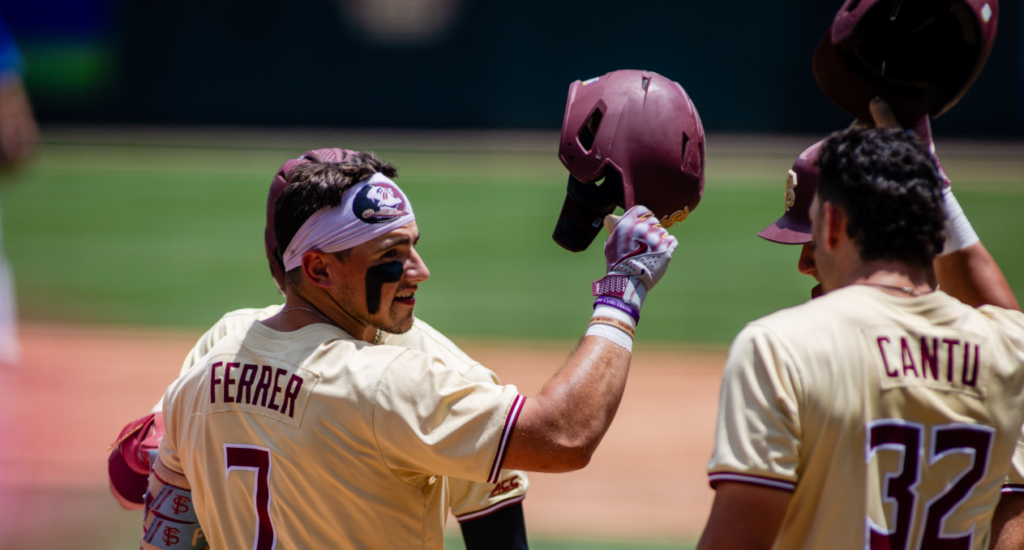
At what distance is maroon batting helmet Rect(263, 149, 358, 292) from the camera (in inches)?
113

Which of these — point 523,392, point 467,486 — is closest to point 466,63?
point 523,392

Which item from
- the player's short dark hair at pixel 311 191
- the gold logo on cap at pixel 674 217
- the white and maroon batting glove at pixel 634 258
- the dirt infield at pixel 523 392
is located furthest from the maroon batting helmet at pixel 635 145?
the dirt infield at pixel 523 392

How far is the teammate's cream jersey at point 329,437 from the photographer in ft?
7.83

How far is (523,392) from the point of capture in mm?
8406

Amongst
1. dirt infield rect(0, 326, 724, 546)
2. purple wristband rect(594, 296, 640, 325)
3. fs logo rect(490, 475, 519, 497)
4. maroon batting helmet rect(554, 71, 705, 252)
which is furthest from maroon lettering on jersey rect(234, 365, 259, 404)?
dirt infield rect(0, 326, 724, 546)

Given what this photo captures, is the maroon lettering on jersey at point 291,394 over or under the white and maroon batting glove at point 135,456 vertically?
over

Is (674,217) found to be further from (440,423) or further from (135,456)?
(135,456)

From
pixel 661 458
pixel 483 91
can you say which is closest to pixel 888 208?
pixel 661 458

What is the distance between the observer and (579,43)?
27.2 meters

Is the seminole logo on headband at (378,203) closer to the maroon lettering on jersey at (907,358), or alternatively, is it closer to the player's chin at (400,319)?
the player's chin at (400,319)

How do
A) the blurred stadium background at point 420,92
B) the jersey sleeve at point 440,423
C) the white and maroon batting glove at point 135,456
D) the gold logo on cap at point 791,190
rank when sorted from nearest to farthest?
the jersey sleeve at point 440,423
the white and maroon batting glove at point 135,456
the gold logo on cap at point 791,190
the blurred stadium background at point 420,92

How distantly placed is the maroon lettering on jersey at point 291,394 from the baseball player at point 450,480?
36cm

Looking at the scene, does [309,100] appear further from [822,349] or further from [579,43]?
[822,349]

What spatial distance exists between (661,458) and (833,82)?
4.79m
